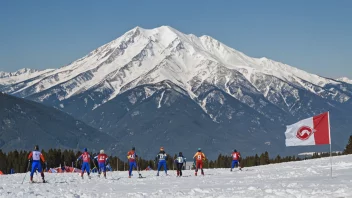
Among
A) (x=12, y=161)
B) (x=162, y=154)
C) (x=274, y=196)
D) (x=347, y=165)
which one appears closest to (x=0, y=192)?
(x=274, y=196)

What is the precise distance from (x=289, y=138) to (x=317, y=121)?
5.45ft

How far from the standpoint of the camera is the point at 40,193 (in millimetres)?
24469

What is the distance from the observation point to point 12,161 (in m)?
123

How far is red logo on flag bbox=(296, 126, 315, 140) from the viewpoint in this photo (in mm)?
29922

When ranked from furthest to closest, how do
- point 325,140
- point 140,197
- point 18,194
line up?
point 325,140 < point 18,194 < point 140,197

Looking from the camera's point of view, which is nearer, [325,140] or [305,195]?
[305,195]

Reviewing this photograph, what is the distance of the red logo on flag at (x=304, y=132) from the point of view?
98.2 feet

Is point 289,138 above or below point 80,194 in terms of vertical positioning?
above

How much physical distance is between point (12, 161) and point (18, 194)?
4068 inches

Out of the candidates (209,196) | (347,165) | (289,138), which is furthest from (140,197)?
(347,165)

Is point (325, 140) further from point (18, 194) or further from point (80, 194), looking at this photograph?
point (18, 194)

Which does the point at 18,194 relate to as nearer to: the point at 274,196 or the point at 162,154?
the point at 274,196

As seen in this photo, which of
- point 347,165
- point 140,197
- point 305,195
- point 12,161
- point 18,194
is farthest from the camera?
point 12,161

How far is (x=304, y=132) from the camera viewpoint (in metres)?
30.0
